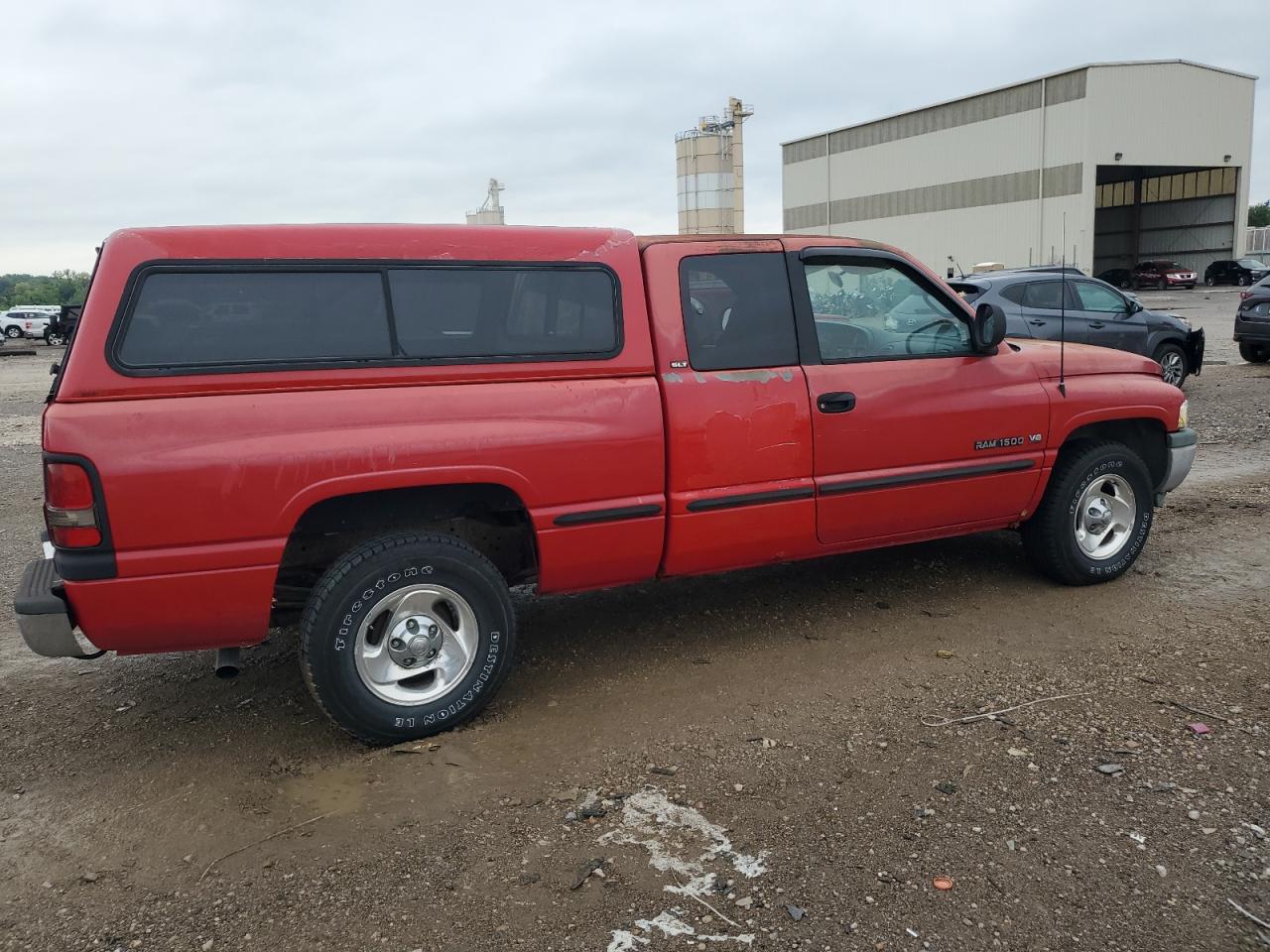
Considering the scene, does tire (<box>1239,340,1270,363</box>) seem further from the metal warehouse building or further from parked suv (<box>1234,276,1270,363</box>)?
the metal warehouse building

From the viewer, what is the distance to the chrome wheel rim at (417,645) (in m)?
3.85

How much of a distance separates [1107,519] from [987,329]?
1416mm

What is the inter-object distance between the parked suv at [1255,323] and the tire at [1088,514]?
39.6ft

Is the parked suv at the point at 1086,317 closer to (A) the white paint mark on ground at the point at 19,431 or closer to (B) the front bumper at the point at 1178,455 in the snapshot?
(B) the front bumper at the point at 1178,455

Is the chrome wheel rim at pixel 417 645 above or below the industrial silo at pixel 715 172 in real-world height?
below

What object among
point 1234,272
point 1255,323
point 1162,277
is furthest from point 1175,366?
point 1234,272

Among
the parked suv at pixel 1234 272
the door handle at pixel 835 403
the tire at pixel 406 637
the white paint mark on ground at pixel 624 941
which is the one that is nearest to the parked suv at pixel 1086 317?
the door handle at pixel 835 403

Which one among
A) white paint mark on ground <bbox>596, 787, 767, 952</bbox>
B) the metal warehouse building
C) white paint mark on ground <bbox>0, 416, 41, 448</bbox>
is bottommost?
white paint mark on ground <bbox>596, 787, 767, 952</bbox>

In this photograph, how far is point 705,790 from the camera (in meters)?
3.47

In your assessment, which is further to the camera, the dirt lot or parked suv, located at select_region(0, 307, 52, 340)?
parked suv, located at select_region(0, 307, 52, 340)

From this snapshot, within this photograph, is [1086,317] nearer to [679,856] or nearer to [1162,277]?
[679,856]

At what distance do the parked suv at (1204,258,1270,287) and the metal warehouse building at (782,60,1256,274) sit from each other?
2.51 m

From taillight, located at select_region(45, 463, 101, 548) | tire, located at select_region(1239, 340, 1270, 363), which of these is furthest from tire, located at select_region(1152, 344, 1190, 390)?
taillight, located at select_region(45, 463, 101, 548)

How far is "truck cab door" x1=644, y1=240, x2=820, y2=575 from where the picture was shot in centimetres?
428
